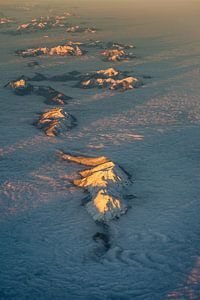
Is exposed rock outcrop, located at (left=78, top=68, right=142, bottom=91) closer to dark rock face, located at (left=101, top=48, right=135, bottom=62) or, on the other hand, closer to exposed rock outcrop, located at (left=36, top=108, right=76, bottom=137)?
exposed rock outcrop, located at (left=36, top=108, right=76, bottom=137)

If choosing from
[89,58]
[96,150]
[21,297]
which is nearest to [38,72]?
[89,58]

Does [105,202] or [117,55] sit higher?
[117,55]

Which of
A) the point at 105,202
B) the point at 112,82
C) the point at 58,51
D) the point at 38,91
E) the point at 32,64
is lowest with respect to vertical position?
the point at 105,202

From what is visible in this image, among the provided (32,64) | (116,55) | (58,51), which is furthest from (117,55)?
(32,64)

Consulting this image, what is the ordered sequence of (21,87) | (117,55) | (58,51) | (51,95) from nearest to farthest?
(51,95) → (21,87) → (117,55) → (58,51)

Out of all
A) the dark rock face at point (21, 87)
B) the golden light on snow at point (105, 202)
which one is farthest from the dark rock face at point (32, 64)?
the golden light on snow at point (105, 202)

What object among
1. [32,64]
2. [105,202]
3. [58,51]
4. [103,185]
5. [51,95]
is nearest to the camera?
[105,202]

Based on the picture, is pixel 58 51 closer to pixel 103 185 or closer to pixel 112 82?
pixel 112 82
